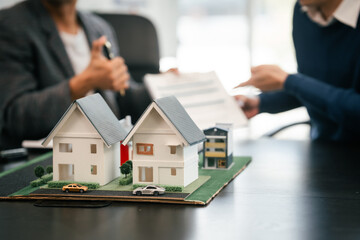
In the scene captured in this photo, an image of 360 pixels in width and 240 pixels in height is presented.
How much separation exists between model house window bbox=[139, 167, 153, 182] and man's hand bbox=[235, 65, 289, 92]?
795 millimetres

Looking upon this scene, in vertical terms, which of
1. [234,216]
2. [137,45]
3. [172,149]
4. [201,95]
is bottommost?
[234,216]

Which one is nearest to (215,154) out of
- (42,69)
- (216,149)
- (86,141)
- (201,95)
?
(216,149)

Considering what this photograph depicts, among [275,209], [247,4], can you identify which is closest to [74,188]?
[275,209]

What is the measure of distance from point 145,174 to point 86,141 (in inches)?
5.5

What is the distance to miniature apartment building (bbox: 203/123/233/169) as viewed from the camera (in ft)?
3.69

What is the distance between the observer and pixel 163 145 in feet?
3.05

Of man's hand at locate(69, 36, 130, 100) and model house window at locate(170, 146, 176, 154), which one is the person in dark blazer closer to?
man's hand at locate(69, 36, 130, 100)

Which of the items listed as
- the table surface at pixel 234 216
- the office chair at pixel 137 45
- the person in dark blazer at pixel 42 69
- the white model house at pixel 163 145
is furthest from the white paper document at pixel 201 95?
the office chair at pixel 137 45

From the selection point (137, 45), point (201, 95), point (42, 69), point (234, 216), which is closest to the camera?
point (234, 216)

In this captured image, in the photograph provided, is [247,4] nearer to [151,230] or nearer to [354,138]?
[354,138]

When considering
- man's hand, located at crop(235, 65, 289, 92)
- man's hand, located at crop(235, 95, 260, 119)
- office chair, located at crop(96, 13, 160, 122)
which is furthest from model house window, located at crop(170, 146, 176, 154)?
office chair, located at crop(96, 13, 160, 122)

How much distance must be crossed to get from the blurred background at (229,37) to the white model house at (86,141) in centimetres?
355

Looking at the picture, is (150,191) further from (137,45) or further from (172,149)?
(137,45)

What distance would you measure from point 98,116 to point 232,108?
26.6 inches
